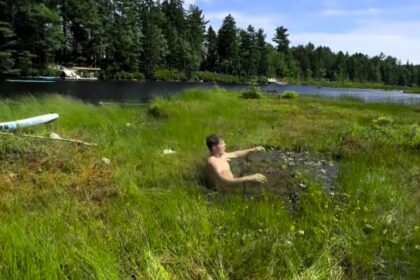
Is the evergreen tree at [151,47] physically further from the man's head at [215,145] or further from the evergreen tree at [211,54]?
the man's head at [215,145]

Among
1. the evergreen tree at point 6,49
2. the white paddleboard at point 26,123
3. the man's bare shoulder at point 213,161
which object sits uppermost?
the evergreen tree at point 6,49

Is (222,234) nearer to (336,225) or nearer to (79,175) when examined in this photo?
(336,225)

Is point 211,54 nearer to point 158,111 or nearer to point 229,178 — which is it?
point 158,111

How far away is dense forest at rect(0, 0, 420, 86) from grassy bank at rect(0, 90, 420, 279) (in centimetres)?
6691

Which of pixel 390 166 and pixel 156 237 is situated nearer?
pixel 156 237

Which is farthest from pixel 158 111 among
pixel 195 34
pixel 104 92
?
pixel 195 34

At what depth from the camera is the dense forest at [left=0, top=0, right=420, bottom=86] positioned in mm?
79900

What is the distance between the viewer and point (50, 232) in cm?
550

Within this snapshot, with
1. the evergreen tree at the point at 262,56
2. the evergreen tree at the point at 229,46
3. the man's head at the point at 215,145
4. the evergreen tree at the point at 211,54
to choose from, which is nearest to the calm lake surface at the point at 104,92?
the man's head at the point at 215,145

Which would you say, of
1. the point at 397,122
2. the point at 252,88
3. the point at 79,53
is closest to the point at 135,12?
the point at 79,53

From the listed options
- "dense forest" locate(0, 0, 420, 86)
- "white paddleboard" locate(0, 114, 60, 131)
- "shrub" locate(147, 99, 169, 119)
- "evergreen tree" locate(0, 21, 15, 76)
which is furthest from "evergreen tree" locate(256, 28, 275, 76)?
"white paddleboard" locate(0, 114, 60, 131)

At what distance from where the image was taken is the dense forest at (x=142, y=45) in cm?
7990

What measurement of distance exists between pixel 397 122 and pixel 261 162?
1103 cm

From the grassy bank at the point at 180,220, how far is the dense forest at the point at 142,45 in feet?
220
